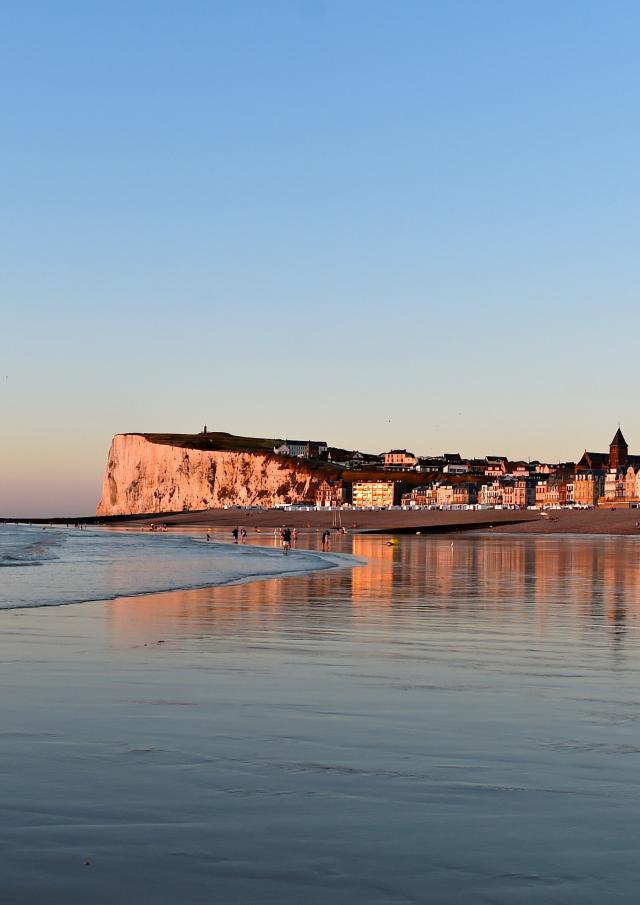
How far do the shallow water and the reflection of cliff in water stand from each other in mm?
933

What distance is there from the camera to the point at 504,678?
41.7 ft

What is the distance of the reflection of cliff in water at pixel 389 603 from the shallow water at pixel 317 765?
3.06 feet

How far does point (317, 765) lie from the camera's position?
26.1ft

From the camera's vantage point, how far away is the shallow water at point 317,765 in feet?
17.9

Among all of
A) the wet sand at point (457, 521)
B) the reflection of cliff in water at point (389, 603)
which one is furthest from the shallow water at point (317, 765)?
the wet sand at point (457, 521)

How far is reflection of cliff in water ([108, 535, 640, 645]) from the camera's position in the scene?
737 inches

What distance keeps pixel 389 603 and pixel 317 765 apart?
16.6m

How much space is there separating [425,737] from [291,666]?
4.72 meters

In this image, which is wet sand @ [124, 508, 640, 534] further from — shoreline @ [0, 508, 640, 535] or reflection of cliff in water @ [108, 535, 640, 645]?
reflection of cliff in water @ [108, 535, 640, 645]

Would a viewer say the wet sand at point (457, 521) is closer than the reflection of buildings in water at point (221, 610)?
No

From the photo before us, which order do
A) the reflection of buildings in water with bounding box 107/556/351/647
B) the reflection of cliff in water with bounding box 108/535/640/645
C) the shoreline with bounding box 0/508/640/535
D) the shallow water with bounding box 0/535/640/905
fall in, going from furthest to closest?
the shoreline with bounding box 0/508/640/535
the reflection of cliff in water with bounding box 108/535/640/645
the reflection of buildings in water with bounding box 107/556/351/647
the shallow water with bounding box 0/535/640/905

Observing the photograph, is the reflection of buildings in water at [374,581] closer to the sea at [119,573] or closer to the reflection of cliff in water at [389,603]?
the reflection of cliff in water at [389,603]

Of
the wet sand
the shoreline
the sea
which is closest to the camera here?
the sea

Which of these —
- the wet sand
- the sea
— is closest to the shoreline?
the wet sand
